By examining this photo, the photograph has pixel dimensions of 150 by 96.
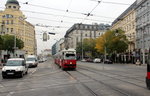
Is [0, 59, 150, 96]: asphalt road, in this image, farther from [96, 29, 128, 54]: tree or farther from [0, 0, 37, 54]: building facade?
[0, 0, 37, 54]: building facade

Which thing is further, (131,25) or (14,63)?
(131,25)

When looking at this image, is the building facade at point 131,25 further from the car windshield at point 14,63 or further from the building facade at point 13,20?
the car windshield at point 14,63

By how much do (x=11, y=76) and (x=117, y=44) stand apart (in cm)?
5007

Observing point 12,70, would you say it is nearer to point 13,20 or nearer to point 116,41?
point 116,41

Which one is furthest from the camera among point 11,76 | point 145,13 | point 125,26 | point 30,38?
point 30,38

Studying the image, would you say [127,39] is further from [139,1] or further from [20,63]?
[20,63]

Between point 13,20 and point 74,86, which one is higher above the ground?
point 13,20

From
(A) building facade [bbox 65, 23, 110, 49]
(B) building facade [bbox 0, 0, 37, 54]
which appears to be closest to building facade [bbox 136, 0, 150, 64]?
(B) building facade [bbox 0, 0, 37, 54]

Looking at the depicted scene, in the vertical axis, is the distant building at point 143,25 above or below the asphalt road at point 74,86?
above

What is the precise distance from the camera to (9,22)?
86312 mm

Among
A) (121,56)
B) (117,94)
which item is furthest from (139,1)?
(117,94)

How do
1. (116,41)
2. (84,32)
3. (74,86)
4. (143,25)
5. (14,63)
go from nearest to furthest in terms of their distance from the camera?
(74,86), (14,63), (143,25), (116,41), (84,32)

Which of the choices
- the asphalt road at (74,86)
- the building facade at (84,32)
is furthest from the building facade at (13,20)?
the asphalt road at (74,86)

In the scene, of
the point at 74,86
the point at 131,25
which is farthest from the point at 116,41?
the point at 74,86
